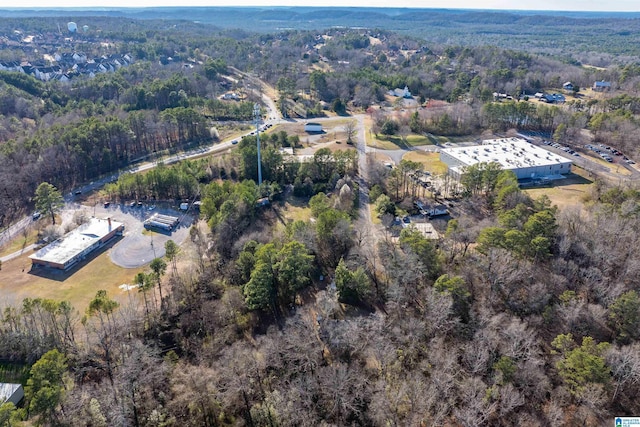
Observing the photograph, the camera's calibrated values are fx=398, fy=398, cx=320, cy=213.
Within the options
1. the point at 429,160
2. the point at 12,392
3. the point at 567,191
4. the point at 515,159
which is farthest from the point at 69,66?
the point at 567,191

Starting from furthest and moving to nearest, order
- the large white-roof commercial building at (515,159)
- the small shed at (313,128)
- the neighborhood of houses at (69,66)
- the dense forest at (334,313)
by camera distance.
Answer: the neighborhood of houses at (69,66) < the small shed at (313,128) < the large white-roof commercial building at (515,159) < the dense forest at (334,313)

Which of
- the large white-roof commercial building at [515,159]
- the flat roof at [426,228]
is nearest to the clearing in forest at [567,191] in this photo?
the large white-roof commercial building at [515,159]

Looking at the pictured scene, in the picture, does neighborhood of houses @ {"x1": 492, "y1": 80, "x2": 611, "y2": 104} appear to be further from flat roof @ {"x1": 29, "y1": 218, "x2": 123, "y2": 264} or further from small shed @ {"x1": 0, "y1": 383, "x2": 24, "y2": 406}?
small shed @ {"x1": 0, "y1": 383, "x2": 24, "y2": 406}

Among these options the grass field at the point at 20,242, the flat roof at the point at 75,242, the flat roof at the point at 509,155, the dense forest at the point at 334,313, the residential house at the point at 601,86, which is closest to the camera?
the dense forest at the point at 334,313

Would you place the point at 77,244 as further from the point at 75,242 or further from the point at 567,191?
the point at 567,191

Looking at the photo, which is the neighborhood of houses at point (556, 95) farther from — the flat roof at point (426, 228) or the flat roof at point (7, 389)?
the flat roof at point (7, 389)
